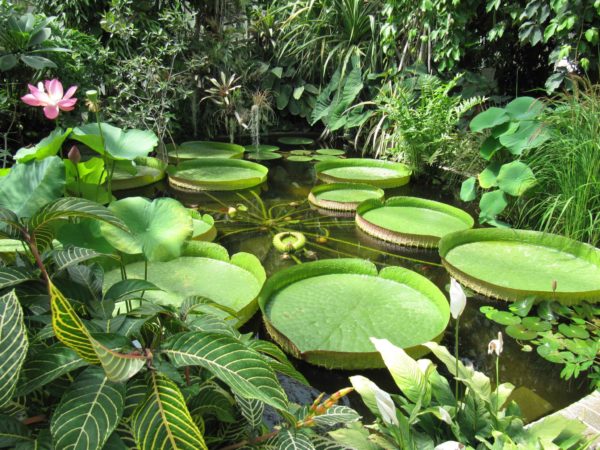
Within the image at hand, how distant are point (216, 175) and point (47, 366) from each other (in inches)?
147

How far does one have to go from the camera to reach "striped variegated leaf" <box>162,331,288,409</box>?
73 centimetres

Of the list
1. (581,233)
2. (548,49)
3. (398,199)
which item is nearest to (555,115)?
(581,233)

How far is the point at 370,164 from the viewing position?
4742 millimetres

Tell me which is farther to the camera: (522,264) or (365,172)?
(365,172)

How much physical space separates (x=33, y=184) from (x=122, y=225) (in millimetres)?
299

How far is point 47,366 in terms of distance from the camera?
0.72m

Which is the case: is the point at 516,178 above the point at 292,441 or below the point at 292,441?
above

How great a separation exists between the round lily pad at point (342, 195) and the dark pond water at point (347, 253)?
102 mm

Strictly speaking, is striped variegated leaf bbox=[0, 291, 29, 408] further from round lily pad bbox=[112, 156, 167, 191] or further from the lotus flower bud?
round lily pad bbox=[112, 156, 167, 191]

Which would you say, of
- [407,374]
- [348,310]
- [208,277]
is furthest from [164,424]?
[208,277]

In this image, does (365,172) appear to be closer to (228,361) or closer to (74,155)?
(74,155)

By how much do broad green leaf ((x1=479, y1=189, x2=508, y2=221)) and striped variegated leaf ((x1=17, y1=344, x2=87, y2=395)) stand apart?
9.75 feet

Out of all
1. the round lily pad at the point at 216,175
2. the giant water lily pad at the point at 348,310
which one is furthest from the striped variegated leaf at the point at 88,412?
the round lily pad at the point at 216,175

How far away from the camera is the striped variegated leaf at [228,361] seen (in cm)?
73
